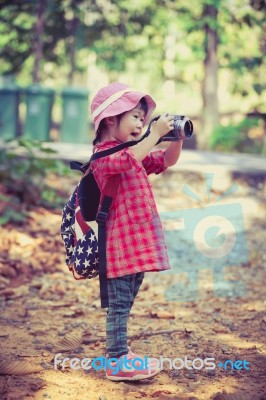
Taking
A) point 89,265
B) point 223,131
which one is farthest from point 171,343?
point 223,131

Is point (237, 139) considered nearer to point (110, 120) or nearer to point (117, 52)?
point (117, 52)

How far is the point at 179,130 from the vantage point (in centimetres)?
268

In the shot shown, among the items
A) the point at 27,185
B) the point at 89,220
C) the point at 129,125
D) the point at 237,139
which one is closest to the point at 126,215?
the point at 89,220

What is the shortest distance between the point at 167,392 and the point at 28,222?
3.57 metres

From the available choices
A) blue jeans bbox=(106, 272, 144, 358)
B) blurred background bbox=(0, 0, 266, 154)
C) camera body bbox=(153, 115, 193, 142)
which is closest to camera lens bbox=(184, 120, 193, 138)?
camera body bbox=(153, 115, 193, 142)

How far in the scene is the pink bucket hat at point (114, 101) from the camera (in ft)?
8.89

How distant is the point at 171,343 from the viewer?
324cm

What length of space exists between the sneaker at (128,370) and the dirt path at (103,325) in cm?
3

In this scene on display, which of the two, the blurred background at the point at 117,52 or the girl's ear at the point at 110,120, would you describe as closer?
the girl's ear at the point at 110,120

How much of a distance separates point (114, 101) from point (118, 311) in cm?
93

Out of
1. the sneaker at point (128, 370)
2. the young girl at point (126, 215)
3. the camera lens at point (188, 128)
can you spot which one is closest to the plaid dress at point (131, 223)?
the young girl at point (126, 215)

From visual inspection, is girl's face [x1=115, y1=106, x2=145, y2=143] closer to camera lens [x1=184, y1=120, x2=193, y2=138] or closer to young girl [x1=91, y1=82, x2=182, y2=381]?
young girl [x1=91, y1=82, x2=182, y2=381]

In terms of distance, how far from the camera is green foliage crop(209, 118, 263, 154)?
541 inches

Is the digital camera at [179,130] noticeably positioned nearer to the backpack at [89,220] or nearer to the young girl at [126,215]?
the young girl at [126,215]
